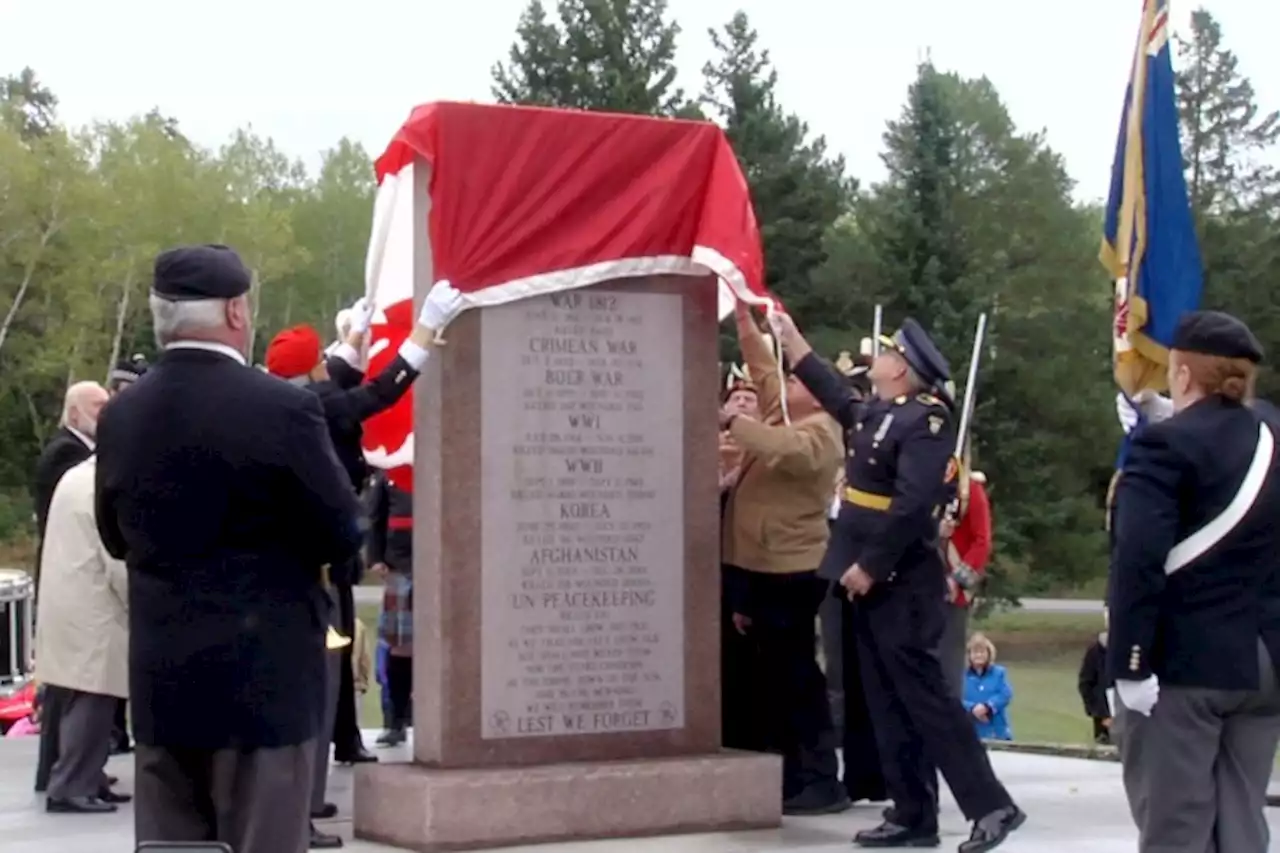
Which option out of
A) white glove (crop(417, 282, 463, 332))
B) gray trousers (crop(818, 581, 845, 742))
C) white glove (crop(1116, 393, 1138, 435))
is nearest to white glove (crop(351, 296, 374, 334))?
white glove (crop(417, 282, 463, 332))

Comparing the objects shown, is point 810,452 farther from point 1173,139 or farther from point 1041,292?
point 1041,292

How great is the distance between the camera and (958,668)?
10500 mm

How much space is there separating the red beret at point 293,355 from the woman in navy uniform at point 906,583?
190cm

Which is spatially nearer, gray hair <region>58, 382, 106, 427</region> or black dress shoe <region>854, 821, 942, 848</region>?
black dress shoe <region>854, 821, 942, 848</region>

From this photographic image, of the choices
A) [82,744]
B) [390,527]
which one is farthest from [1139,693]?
[390,527]

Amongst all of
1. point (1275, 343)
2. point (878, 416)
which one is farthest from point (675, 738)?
point (1275, 343)

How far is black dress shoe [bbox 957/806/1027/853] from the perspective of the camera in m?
7.49

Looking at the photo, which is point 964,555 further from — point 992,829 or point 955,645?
point 992,829

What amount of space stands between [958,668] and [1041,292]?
44170 mm

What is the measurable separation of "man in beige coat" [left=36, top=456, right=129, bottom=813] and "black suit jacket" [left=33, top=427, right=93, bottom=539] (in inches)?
18.8

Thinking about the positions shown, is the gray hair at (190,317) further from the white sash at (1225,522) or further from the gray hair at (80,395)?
the gray hair at (80,395)

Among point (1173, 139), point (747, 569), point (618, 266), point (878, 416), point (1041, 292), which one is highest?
point (1041, 292)

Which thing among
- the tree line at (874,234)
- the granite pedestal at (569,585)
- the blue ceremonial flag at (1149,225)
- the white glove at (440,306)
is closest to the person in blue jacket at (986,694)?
the blue ceremonial flag at (1149,225)

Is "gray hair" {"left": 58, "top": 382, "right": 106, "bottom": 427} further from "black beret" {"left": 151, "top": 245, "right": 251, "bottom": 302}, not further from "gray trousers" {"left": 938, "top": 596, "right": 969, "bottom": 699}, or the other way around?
"black beret" {"left": 151, "top": 245, "right": 251, "bottom": 302}
